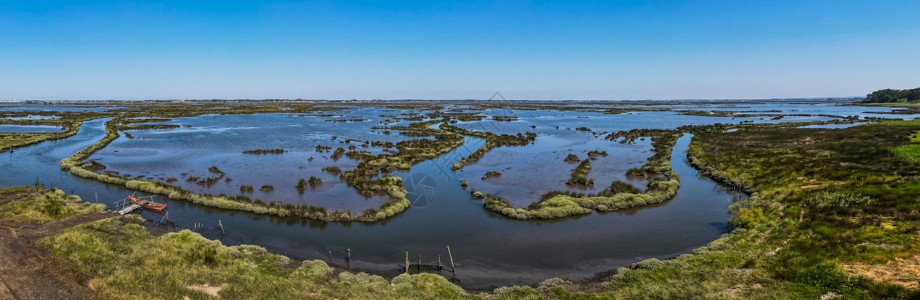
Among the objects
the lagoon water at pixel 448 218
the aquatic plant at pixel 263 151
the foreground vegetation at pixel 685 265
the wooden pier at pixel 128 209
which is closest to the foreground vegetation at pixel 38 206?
the wooden pier at pixel 128 209

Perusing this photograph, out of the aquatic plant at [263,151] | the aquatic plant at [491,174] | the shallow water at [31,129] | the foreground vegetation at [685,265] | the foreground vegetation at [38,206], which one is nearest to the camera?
the foreground vegetation at [685,265]

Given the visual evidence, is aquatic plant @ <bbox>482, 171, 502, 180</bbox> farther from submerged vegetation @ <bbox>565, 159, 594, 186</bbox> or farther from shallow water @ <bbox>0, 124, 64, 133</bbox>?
shallow water @ <bbox>0, 124, 64, 133</bbox>

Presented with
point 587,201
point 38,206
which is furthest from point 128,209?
point 587,201

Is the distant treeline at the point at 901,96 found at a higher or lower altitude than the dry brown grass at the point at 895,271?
higher

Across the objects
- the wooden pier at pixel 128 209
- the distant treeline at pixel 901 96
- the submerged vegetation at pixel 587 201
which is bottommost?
the submerged vegetation at pixel 587 201

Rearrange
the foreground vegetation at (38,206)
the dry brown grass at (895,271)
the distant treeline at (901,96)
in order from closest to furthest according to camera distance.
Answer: the dry brown grass at (895,271) < the foreground vegetation at (38,206) < the distant treeline at (901,96)

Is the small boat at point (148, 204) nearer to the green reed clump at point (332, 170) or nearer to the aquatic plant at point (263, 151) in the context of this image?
the green reed clump at point (332, 170)

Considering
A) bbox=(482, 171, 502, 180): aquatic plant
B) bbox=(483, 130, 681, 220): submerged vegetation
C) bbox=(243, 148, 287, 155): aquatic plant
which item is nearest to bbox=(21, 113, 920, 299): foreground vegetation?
bbox=(483, 130, 681, 220): submerged vegetation
